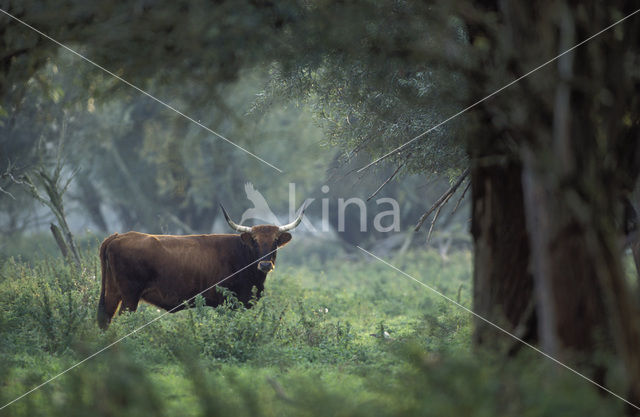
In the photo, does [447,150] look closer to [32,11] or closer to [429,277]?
[32,11]

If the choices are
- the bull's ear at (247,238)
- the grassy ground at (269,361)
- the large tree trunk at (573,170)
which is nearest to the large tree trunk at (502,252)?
the large tree trunk at (573,170)

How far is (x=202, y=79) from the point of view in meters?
6.29

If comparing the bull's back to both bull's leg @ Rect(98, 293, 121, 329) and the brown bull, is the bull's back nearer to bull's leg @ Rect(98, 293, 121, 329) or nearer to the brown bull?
the brown bull

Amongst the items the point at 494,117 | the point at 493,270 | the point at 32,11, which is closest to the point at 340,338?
the point at 493,270

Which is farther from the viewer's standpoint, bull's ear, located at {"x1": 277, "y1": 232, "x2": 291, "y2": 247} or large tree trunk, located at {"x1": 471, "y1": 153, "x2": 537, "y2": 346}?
bull's ear, located at {"x1": 277, "y1": 232, "x2": 291, "y2": 247}

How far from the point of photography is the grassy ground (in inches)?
163

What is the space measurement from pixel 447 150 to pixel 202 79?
167 inches

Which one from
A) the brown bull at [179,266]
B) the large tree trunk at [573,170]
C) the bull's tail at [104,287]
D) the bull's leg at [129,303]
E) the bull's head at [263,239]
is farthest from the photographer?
the bull's head at [263,239]

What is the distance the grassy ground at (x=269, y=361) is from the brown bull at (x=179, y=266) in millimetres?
442

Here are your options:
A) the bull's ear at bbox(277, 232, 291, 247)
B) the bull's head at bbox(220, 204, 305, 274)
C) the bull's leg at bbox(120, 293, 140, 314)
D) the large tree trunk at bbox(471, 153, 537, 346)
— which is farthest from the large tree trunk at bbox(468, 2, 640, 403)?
the bull's ear at bbox(277, 232, 291, 247)

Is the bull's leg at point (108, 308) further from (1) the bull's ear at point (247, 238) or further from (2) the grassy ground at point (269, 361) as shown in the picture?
(1) the bull's ear at point (247, 238)

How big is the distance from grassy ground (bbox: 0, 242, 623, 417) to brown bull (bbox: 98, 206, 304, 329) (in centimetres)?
44

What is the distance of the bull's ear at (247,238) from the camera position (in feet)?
37.5

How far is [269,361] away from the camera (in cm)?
800
